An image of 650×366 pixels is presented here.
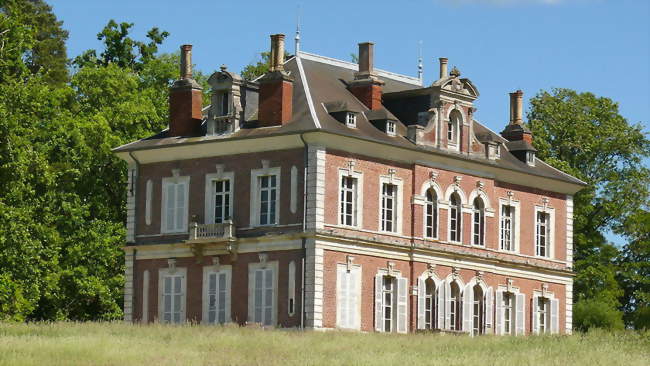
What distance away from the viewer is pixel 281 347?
5312 centimetres

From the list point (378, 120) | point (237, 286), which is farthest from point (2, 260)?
point (378, 120)

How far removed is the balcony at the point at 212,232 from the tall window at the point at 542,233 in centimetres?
1401

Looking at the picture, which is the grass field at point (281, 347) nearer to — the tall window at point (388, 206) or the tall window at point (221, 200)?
the tall window at point (388, 206)

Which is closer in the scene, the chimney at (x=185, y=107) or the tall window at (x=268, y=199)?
the tall window at (x=268, y=199)

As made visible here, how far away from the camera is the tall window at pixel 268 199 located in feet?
217

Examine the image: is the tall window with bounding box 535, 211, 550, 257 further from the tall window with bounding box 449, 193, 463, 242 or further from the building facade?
the tall window with bounding box 449, 193, 463, 242

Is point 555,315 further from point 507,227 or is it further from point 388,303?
point 388,303

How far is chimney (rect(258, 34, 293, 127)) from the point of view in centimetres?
6625

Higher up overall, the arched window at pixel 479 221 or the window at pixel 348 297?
the arched window at pixel 479 221

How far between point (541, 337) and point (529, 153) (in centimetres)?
1666

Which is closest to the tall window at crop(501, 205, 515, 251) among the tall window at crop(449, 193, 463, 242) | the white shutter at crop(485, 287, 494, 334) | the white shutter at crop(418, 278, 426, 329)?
the white shutter at crop(485, 287, 494, 334)

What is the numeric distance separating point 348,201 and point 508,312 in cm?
998

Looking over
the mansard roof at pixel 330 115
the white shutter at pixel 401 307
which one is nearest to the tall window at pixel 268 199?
the mansard roof at pixel 330 115

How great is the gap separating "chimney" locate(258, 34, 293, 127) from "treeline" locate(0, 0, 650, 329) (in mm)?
8320
